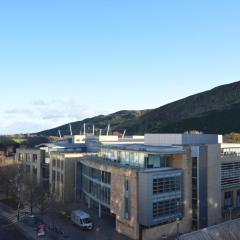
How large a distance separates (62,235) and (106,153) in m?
16.3

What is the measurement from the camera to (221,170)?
196ft

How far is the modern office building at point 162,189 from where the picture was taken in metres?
48.8

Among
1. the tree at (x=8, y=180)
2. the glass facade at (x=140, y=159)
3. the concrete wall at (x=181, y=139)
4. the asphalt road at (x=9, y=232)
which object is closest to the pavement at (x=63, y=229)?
the asphalt road at (x=9, y=232)

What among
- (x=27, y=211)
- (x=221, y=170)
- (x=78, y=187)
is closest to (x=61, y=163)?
(x=78, y=187)

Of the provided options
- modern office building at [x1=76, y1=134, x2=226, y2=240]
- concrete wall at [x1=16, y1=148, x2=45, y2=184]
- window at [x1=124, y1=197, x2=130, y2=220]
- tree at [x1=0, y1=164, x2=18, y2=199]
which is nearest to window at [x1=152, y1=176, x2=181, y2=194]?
modern office building at [x1=76, y1=134, x2=226, y2=240]

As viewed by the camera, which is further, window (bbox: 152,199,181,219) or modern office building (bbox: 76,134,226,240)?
window (bbox: 152,199,181,219)

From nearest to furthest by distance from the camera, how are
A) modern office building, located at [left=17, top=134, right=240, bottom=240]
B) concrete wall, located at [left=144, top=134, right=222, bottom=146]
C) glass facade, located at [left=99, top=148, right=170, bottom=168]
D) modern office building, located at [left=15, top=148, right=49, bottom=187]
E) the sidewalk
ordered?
modern office building, located at [left=17, top=134, right=240, bottom=240]
glass facade, located at [left=99, top=148, right=170, bottom=168]
the sidewalk
concrete wall, located at [left=144, top=134, right=222, bottom=146]
modern office building, located at [left=15, top=148, right=49, bottom=187]

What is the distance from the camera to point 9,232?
2133 inches

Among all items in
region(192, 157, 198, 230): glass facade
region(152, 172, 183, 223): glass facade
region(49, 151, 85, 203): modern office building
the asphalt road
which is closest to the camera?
region(152, 172, 183, 223): glass facade

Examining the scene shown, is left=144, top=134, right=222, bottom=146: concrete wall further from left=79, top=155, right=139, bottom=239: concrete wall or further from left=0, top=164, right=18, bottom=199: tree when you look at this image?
left=0, top=164, right=18, bottom=199: tree

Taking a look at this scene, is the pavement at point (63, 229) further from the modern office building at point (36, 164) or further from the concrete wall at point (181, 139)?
the modern office building at point (36, 164)

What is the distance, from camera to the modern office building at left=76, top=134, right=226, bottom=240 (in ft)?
160

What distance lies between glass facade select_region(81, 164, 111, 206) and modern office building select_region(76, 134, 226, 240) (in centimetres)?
15

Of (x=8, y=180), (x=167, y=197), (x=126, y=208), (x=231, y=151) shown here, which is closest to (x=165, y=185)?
(x=167, y=197)
